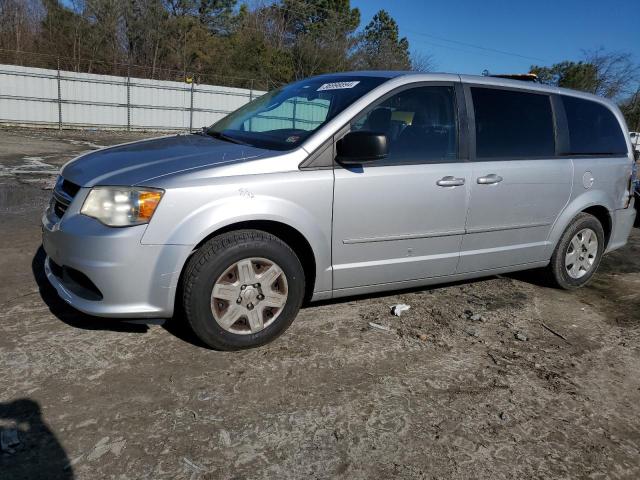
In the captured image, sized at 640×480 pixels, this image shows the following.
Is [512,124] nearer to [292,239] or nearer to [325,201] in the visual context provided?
[325,201]

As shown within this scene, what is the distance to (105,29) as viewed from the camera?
92.6 ft

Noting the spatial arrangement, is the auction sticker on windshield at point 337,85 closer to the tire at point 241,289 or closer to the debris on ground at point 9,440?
the tire at point 241,289

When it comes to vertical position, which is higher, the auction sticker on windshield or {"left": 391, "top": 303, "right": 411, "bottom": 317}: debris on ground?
the auction sticker on windshield

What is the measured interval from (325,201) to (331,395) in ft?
3.80

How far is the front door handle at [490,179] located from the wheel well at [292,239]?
4.74ft

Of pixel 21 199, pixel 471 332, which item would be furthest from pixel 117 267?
pixel 21 199

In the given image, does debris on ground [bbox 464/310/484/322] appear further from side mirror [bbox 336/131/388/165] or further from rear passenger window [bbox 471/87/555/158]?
side mirror [bbox 336/131/388/165]

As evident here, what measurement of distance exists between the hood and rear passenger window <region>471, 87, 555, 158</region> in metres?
1.77

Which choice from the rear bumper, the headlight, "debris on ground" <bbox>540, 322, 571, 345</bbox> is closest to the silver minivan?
the headlight

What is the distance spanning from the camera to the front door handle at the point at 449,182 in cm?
360

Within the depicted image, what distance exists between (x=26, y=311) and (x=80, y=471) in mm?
1780

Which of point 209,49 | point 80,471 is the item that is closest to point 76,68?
point 209,49

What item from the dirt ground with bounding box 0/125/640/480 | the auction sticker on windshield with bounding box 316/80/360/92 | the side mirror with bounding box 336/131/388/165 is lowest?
the dirt ground with bounding box 0/125/640/480

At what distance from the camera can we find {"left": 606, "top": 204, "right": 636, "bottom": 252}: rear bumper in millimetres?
4887
